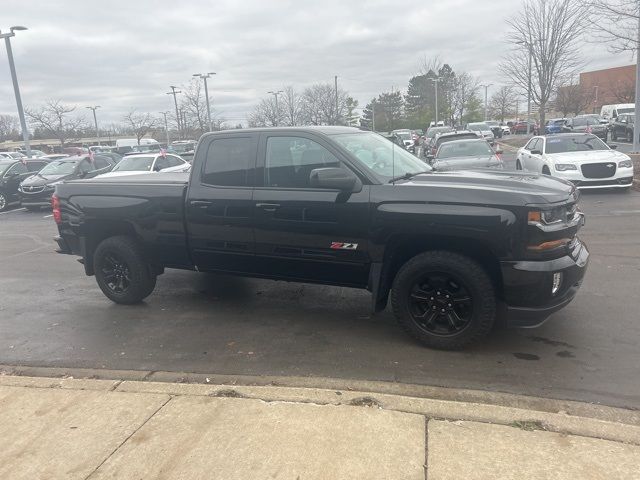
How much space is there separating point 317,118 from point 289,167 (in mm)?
29696

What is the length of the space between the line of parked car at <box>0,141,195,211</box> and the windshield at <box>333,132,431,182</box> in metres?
10.4

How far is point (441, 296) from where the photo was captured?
4.12m

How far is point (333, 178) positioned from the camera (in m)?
4.16

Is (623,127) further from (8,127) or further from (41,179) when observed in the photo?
(8,127)

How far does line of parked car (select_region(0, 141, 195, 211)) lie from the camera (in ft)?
50.2

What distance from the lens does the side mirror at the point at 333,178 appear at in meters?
4.16

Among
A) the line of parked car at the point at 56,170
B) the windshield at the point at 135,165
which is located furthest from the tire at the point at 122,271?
the windshield at the point at 135,165

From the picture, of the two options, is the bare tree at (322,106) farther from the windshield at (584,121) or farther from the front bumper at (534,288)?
the front bumper at (534,288)

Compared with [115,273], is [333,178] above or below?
above

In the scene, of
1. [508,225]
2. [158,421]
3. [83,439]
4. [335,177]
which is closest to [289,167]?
[335,177]

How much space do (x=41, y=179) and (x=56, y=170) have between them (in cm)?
86

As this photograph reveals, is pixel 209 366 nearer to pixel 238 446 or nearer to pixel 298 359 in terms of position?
pixel 298 359

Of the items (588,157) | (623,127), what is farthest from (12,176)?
(623,127)

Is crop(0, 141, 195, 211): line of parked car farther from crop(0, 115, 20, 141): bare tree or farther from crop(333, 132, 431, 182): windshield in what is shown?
crop(0, 115, 20, 141): bare tree
